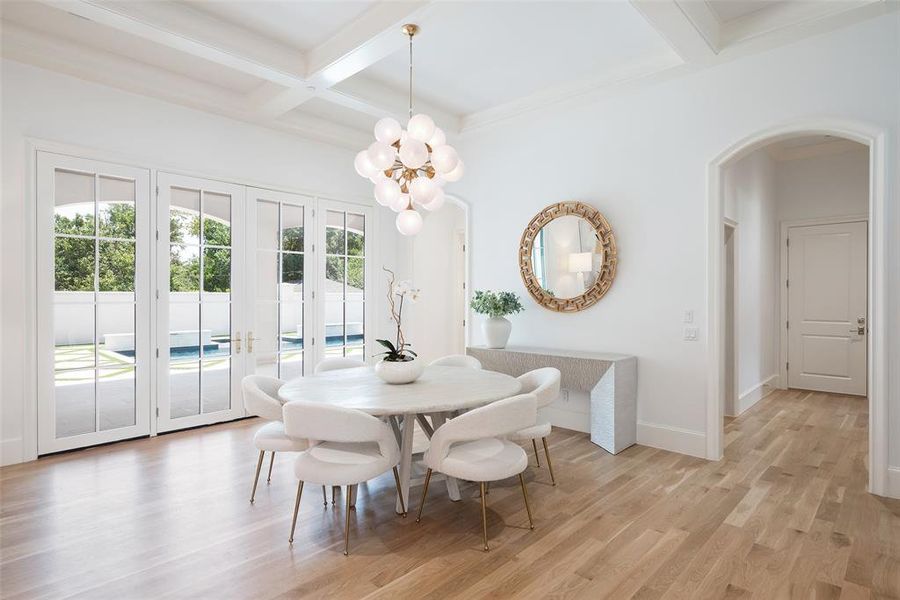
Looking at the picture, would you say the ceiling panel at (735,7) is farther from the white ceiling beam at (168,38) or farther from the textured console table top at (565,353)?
the white ceiling beam at (168,38)

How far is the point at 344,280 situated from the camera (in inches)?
→ 228

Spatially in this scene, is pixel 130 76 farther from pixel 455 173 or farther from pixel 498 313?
pixel 498 313

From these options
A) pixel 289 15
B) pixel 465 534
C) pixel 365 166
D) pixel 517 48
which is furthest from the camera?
pixel 517 48

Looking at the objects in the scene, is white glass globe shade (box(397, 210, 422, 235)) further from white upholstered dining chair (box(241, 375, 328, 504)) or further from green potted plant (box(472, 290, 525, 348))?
green potted plant (box(472, 290, 525, 348))

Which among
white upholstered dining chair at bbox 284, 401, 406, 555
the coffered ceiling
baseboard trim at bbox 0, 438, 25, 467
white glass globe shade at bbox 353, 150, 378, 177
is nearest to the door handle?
baseboard trim at bbox 0, 438, 25, 467

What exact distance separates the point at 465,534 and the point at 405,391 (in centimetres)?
85

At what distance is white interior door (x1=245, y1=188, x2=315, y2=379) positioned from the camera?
5.00m

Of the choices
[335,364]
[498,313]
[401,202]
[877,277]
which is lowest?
[335,364]

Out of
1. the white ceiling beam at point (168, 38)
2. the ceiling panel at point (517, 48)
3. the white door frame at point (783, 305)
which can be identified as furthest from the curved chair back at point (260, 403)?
the white door frame at point (783, 305)

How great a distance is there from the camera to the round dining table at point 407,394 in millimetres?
2516

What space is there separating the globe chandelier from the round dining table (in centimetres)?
107

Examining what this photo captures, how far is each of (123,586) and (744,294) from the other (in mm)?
5946

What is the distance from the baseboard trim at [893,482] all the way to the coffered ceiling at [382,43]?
295 cm

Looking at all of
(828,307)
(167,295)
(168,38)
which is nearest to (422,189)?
(168,38)
